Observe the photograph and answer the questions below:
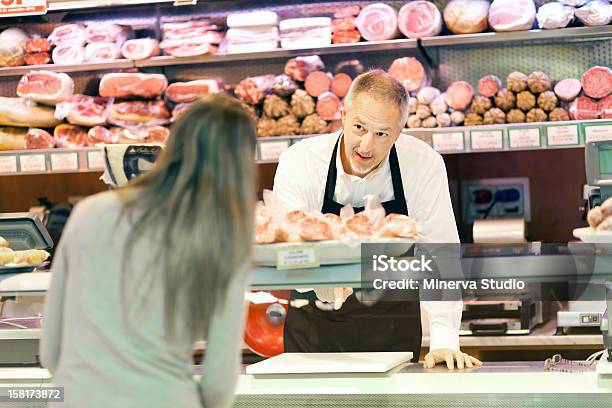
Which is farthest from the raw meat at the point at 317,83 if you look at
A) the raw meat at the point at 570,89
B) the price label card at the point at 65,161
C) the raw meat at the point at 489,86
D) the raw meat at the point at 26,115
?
the raw meat at the point at 26,115

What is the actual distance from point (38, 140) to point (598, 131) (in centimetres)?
274

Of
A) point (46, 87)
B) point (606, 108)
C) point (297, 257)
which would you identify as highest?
point (46, 87)

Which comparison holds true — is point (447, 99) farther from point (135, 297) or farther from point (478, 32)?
point (135, 297)

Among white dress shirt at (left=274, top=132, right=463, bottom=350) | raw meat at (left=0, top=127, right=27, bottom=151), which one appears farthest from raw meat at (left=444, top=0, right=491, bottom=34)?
raw meat at (left=0, top=127, right=27, bottom=151)

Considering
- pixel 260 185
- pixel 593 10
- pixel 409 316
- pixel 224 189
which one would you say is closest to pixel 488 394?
pixel 224 189

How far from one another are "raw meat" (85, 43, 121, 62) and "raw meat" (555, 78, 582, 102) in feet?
7.27

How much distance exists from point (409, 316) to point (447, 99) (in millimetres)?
1582

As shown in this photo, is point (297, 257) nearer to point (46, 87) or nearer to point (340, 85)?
point (340, 85)

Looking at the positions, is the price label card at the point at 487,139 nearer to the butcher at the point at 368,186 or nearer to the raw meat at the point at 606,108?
the raw meat at the point at 606,108

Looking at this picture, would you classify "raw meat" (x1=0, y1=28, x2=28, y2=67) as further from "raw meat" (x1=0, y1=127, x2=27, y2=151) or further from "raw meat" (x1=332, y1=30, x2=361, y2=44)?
"raw meat" (x1=332, y1=30, x2=361, y2=44)

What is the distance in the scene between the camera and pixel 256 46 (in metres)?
4.77

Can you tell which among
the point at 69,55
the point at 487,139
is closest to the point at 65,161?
the point at 69,55

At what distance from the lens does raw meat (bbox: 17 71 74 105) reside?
4949 millimetres

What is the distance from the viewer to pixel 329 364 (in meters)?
2.34
